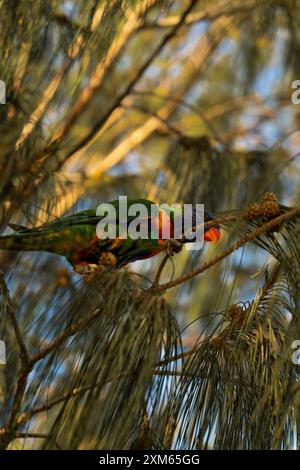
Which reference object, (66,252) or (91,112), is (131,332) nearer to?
(66,252)

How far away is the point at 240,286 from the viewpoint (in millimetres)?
3230

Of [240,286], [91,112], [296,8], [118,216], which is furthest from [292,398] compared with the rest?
[91,112]

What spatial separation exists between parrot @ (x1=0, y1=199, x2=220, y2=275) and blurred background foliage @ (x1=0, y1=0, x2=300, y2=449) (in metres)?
0.10

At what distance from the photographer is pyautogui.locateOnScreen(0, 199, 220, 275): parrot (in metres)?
1.62

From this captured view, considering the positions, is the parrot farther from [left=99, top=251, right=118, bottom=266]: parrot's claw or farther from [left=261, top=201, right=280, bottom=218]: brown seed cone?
[left=261, top=201, right=280, bottom=218]: brown seed cone

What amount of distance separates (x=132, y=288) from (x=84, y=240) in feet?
2.00

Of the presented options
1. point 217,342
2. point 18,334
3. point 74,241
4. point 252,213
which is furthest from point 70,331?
point 74,241

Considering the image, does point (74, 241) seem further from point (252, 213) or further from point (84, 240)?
point (252, 213)

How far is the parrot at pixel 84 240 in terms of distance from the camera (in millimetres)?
1622

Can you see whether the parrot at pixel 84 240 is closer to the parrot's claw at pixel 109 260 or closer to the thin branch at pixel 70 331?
the parrot's claw at pixel 109 260

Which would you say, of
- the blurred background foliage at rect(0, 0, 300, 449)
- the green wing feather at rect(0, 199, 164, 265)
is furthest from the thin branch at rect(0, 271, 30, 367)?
the green wing feather at rect(0, 199, 164, 265)

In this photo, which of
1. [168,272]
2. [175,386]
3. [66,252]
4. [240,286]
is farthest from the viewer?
[240,286]

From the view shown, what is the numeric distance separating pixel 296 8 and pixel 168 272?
902mm

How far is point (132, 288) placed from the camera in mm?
1148
